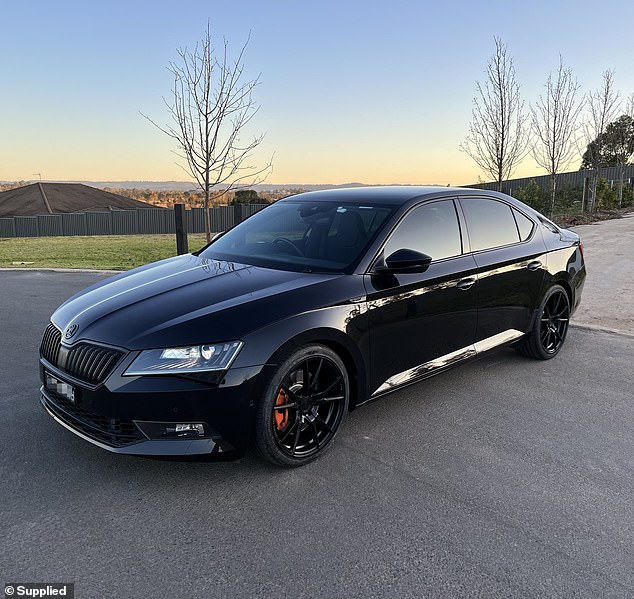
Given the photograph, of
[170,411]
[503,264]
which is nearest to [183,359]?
[170,411]

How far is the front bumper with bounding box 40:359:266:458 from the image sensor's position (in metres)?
3.04

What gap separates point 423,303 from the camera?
409cm

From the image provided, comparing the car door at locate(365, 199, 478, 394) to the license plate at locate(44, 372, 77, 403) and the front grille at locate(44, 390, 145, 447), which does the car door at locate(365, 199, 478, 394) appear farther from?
the license plate at locate(44, 372, 77, 403)

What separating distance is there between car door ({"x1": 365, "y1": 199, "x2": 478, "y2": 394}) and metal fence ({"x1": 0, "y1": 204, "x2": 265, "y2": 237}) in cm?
3441

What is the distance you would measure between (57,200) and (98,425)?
185 feet

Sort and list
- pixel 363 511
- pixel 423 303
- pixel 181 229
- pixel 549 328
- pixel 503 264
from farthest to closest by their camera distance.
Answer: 1. pixel 181 229
2. pixel 549 328
3. pixel 503 264
4. pixel 423 303
5. pixel 363 511

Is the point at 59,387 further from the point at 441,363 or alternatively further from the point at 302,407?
the point at 441,363

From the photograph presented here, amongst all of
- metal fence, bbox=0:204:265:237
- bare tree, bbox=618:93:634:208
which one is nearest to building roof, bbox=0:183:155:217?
metal fence, bbox=0:204:265:237

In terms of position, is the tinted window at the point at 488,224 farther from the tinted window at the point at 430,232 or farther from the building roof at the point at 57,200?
the building roof at the point at 57,200

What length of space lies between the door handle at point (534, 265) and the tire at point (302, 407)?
2.37 m

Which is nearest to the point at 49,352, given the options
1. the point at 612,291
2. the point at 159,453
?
the point at 159,453

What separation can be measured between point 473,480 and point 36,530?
2.33 metres

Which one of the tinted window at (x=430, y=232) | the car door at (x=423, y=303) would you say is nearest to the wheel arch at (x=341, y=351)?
the car door at (x=423, y=303)

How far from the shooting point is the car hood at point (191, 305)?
3158 millimetres
